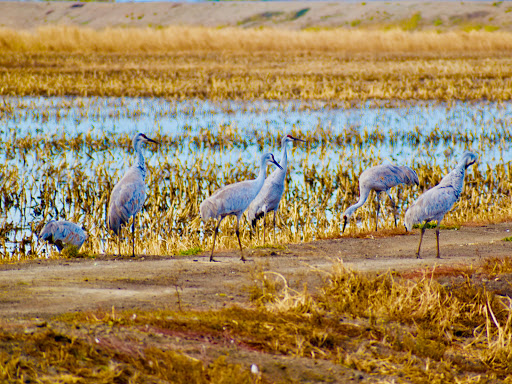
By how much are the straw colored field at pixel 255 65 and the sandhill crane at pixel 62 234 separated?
1928 cm

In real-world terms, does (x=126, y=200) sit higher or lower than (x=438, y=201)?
higher

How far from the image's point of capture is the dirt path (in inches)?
281

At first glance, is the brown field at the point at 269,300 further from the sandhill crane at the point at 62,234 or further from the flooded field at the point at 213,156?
the sandhill crane at the point at 62,234

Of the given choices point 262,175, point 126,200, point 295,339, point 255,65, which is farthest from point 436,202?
point 255,65

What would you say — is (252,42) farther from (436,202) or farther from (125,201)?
(436,202)

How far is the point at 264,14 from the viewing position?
136m

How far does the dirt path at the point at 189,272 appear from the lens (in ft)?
23.4

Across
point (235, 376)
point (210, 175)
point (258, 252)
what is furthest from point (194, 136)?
point (235, 376)

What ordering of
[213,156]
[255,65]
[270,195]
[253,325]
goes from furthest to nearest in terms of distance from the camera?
[255,65] < [213,156] < [270,195] < [253,325]

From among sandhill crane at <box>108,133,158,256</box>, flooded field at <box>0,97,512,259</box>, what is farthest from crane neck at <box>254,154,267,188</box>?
flooded field at <box>0,97,512,259</box>

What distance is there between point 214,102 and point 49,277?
826 inches

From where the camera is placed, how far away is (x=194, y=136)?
20562mm

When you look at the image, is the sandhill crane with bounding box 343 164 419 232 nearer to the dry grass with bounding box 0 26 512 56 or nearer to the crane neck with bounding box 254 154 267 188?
the crane neck with bounding box 254 154 267 188

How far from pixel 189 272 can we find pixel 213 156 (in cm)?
765
